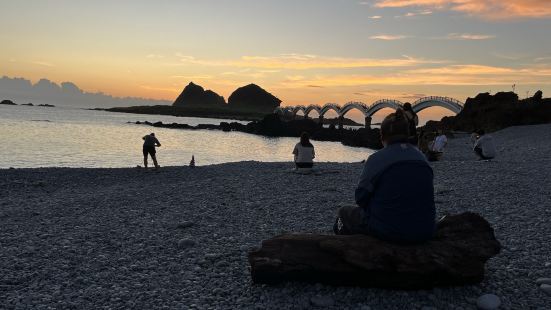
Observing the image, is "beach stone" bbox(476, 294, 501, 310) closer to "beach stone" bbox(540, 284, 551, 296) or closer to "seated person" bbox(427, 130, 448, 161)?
"beach stone" bbox(540, 284, 551, 296)

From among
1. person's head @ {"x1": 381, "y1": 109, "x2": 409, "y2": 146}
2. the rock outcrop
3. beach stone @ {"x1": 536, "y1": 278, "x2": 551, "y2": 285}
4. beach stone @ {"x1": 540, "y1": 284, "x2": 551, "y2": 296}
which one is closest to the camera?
person's head @ {"x1": 381, "y1": 109, "x2": 409, "y2": 146}

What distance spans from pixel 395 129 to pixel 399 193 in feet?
2.73

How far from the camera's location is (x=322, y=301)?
547 cm

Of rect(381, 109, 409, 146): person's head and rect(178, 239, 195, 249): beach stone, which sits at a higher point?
rect(381, 109, 409, 146): person's head

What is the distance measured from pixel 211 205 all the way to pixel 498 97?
72.3 meters

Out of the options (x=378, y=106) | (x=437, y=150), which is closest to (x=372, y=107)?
(x=378, y=106)

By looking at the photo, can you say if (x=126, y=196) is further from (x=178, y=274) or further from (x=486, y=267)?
(x=486, y=267)

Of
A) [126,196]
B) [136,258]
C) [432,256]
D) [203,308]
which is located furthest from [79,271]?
[126,196]

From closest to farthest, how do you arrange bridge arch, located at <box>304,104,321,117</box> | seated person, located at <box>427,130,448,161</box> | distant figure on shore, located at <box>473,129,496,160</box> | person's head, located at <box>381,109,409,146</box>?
1. person's head, located at <box>381,109,409,146</box>
2. distant figure on shore, located at <box>473,129,496,160</box>
3. seated person, located at <box>427,130,448,161</box>
4. bridge arch, located at <box>304,104,321,117</box>

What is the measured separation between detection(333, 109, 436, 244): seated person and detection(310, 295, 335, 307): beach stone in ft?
3.46

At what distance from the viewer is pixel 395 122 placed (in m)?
5.48

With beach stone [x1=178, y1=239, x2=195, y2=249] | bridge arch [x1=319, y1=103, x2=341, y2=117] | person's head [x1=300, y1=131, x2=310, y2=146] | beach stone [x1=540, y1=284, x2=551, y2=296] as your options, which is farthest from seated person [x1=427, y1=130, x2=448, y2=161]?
bridge arch [x1=319, y1=103, x2=341, y2=117]

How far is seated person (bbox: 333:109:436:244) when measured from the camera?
5.26 metres

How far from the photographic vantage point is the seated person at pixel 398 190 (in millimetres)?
5258
